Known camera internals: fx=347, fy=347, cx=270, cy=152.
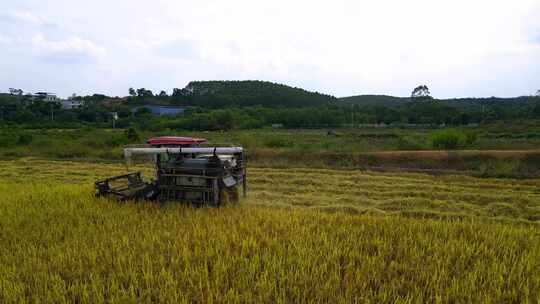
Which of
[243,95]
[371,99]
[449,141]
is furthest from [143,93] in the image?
[449,141]

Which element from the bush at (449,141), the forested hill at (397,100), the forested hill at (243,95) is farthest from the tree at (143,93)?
the bush at (449,141)

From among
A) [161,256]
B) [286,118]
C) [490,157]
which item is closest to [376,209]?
[161,256]

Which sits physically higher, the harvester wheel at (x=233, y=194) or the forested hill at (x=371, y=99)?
the forested hill at (x=371, y=99)

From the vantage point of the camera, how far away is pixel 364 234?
183 inches

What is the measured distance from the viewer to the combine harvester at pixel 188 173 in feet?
18.5

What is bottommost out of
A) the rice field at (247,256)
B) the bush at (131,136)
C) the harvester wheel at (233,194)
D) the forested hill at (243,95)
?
the rice field at (247,256)

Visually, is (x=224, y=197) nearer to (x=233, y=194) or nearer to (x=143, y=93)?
(x=233, y=194)

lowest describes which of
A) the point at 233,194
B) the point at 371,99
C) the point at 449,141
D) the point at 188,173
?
the point at 233,194

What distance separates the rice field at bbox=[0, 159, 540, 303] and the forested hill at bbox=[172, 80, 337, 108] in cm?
6702

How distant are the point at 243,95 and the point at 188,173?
73.8 metres

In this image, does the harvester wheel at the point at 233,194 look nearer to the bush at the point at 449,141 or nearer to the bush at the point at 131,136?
the bush at the point at 449,141

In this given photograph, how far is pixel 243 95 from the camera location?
3078 inches

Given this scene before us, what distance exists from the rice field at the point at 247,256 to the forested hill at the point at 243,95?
220 feet

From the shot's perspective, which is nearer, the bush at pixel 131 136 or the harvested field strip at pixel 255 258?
the harvested field strip at pixel 255 258
